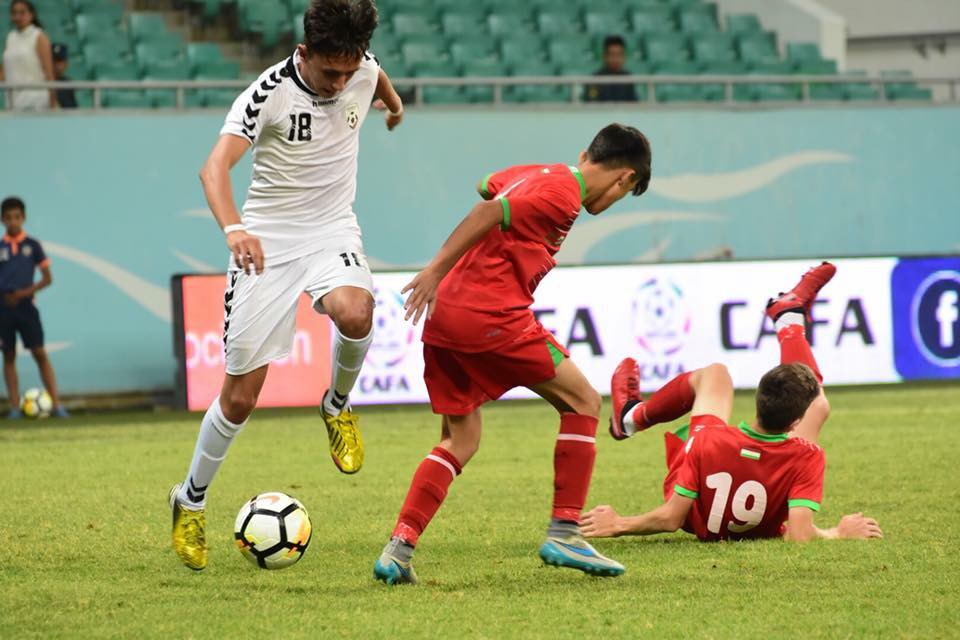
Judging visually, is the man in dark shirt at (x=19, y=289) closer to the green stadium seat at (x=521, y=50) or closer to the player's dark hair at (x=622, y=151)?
the green stadium seat at (x=521, y=50)

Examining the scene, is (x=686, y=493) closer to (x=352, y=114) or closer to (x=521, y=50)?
(x=352, y=114)

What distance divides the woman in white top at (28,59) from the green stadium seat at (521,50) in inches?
205

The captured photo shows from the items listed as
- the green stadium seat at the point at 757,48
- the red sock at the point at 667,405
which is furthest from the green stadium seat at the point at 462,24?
the red sock at the point at 667,405

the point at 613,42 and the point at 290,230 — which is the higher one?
the point at 290,230

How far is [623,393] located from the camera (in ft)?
22.5

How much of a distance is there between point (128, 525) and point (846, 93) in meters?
12.9

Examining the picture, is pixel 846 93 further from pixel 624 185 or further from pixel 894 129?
pixel 624 185

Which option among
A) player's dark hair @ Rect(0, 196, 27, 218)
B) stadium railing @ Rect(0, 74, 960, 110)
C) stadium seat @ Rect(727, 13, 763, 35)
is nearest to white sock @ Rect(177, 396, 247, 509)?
player's dark hair @ Rect(0, 196, 27, 218)

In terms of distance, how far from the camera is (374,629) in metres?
4.57

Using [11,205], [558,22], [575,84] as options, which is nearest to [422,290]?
[11,205]

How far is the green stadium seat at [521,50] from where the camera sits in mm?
17422

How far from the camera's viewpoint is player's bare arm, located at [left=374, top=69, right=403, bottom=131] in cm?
623

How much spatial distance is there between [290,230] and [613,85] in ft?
36.0

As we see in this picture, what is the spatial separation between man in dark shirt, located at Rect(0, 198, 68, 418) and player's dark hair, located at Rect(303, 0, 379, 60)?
891cm
